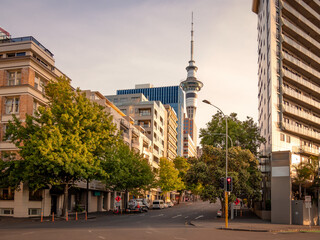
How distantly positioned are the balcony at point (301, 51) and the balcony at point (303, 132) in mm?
12411

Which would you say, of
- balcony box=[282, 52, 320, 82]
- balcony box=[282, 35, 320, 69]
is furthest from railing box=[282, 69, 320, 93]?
balcony box=[282, 35, 320, 69]

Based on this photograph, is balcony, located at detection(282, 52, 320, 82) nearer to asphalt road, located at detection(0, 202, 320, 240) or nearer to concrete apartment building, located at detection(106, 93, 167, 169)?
Result: asphalt road, located at detection(0, 202, 320, 240)

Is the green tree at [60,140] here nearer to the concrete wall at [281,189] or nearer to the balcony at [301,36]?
the concrete wall at [281,189]

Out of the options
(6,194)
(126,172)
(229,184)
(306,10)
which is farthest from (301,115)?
(6,194)

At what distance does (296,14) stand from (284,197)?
119ft

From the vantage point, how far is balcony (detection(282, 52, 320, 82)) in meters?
56.5

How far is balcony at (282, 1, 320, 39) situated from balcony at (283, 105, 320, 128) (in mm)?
15335

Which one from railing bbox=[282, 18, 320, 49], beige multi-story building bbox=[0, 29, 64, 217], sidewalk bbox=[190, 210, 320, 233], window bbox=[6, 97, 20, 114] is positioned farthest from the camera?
railing bbox=[282, 18, 320, 49]

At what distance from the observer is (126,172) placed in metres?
52.0

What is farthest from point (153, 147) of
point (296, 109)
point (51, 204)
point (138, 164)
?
point (51, 204)

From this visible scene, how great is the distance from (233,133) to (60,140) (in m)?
30.6

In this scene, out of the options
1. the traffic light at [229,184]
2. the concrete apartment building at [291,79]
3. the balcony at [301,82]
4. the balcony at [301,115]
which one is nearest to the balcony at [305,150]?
the concrete apartment building at [291,79]

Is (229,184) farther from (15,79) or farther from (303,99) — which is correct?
(303,99)

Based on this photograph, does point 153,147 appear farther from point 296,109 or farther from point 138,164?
point 296,109
